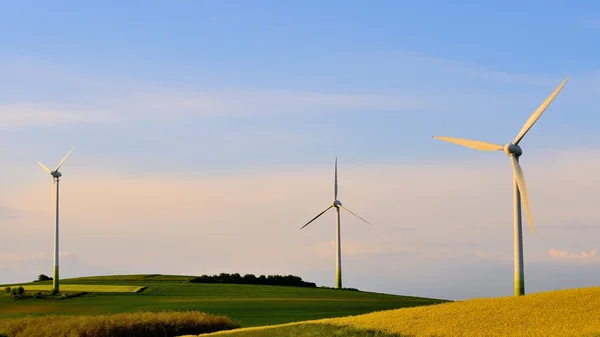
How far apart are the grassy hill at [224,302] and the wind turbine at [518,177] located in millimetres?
15416

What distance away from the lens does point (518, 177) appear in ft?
143

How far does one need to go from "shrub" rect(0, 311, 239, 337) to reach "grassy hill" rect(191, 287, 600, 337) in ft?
26.4

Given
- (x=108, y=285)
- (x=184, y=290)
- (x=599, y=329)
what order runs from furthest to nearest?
1. (x=108, y=285)
2. (x=184, y=290)
3. (x=599, y=329)

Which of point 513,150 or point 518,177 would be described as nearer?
point 518,177

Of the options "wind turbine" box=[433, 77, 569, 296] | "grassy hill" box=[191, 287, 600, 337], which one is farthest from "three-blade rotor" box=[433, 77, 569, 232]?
"grassy hill" box=[191, 287, 600, 337]

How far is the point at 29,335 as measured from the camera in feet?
147

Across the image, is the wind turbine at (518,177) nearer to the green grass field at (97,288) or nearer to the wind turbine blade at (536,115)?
the wind turbine blade at (536,115)

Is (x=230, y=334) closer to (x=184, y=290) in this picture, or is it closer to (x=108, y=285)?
(x=184, y=290)

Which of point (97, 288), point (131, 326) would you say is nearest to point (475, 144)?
point (131, 326)

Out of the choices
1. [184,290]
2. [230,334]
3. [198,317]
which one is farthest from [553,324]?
[184,290]

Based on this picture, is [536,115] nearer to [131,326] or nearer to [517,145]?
[517,145]

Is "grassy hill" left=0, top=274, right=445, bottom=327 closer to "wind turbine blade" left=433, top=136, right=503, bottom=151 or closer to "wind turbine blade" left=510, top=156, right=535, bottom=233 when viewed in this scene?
"wind turbine blade" left=433, top=136, right=503, bottom=151

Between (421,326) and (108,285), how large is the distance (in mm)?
72235

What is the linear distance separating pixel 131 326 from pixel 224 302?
26.6 meters
